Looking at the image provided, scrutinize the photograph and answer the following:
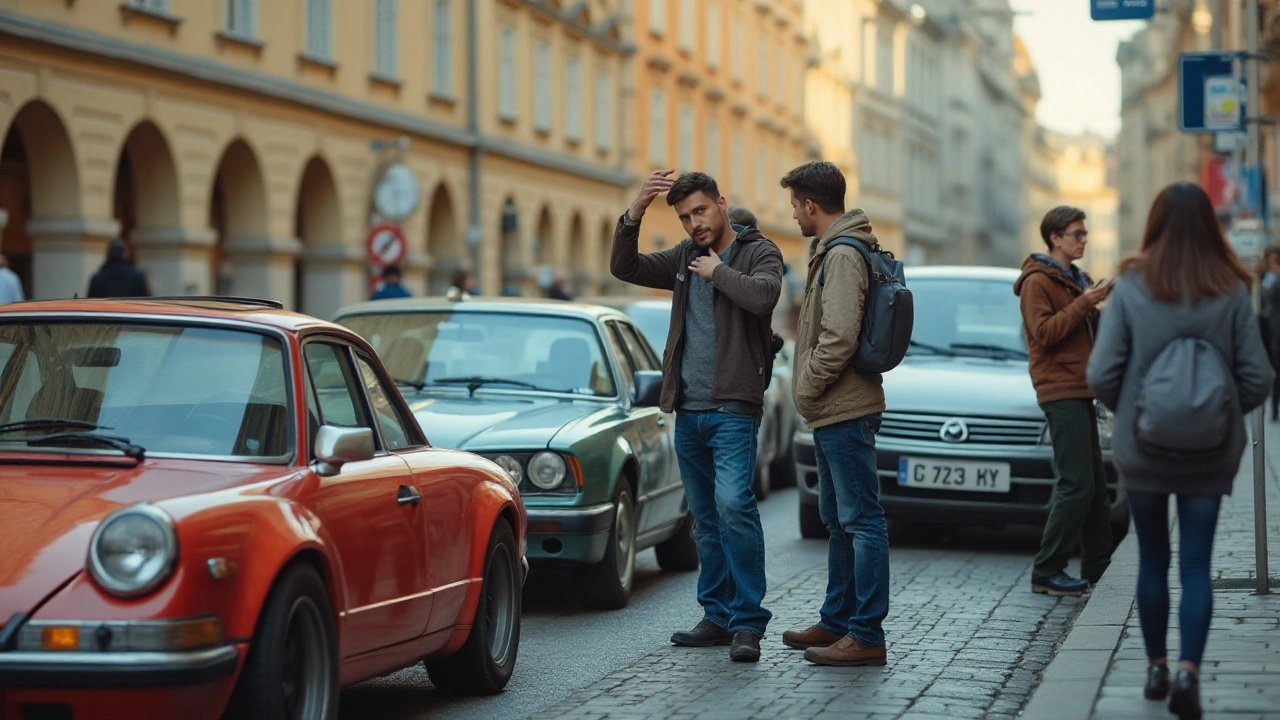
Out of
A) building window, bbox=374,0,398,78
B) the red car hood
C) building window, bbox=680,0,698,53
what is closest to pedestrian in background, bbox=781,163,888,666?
the red car hood

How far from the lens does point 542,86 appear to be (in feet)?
131

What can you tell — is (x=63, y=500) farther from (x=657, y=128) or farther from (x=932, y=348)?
(x=657, y=128)

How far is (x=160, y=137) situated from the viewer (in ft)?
82.3

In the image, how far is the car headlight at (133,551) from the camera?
4941mm

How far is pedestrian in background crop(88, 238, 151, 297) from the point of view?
63.5 feet

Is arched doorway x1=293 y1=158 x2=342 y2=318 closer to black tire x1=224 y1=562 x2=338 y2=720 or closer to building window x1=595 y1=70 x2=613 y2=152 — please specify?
building window x1=595 y1=70 x2=613 y2=152

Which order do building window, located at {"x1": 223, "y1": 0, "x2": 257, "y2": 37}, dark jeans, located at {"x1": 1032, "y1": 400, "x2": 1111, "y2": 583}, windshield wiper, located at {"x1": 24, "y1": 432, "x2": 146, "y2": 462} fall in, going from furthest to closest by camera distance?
building window, located at {"x1": 223, "y1": 0, "x2": 257, "y2": 37}
dark jeans, located at {"x1": 1032, "y1": 400, "x2": 1111, "y2": 583}
windshield wiper, located at {"x1": 24, "y1": 432, "x2": 146, "y2": 462}

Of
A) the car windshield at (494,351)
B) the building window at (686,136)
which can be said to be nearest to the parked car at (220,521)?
the car windshield at (494,351)

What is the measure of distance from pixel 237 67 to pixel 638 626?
1898cm

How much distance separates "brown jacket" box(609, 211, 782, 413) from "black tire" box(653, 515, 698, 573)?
333 cm

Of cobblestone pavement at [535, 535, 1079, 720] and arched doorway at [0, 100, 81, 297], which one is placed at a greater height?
arched doorway at [0, 100, 81, 297]

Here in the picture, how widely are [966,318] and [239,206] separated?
56.1 ft

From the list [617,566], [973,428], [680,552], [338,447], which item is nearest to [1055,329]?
[617,566]

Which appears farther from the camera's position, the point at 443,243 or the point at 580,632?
the point at 443,243
